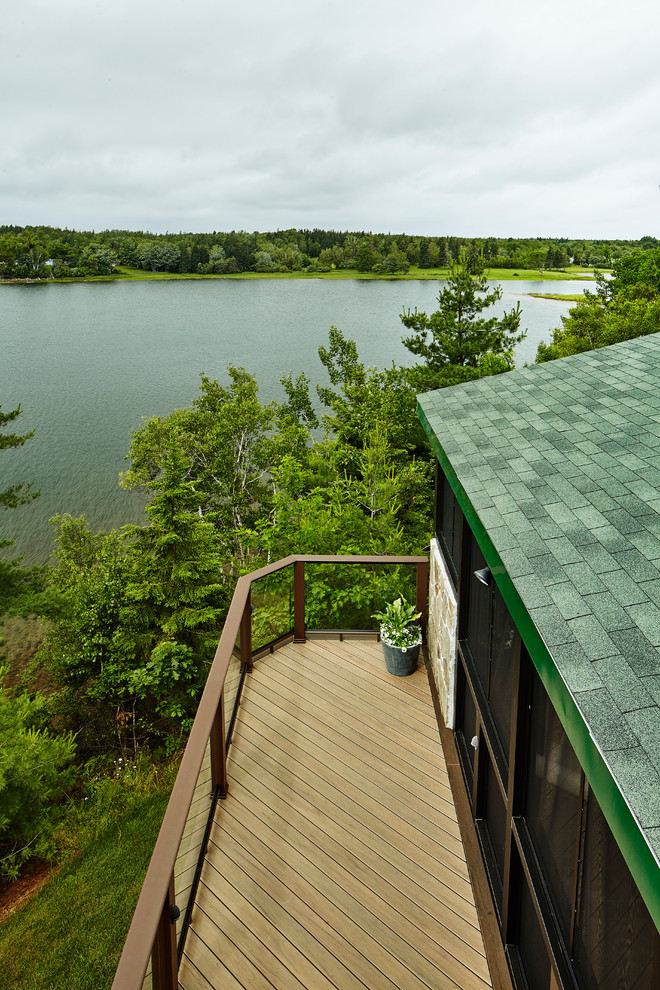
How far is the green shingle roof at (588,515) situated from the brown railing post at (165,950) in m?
1.76

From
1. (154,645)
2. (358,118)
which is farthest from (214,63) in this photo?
(154,645)

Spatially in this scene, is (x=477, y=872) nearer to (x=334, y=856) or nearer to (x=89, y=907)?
(x=334, y=856)

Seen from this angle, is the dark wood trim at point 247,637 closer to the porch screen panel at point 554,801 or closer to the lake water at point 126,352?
the porch screen panel at point 554,801

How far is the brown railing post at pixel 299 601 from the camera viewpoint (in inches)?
244

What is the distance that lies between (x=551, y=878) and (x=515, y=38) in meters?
48.9

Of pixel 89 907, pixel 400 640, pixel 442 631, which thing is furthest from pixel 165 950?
pixel 89 907

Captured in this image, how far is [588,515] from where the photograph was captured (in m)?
2.75

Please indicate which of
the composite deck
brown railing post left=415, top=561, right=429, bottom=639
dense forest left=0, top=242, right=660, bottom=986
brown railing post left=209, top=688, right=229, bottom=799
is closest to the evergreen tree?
dense forest left=0, top=242, right=660, bottom=986

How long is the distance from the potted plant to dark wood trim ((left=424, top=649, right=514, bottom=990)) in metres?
0.70

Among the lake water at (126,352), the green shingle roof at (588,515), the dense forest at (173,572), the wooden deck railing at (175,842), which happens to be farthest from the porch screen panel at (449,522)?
the lake water at (126,352)

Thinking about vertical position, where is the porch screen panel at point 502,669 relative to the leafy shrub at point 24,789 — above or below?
above

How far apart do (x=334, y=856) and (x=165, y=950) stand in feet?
5.70

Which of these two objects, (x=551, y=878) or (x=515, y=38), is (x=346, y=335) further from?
(x=551, y=878)

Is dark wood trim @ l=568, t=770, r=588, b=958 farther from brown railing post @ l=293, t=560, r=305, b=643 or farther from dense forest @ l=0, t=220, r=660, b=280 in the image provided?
dense forest @ l=0, t=220, r=660, b=280
